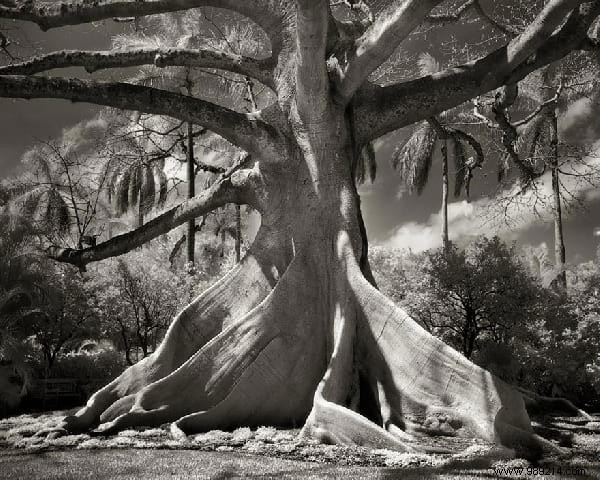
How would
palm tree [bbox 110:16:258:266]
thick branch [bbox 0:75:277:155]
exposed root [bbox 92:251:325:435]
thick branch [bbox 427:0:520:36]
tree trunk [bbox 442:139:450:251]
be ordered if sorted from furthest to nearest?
tree trunk [bbox 442:139:450:251], palm tree [bbox 110:16:258:266], thick branch [bbox 427:0:520:36], thick branch [bbox 0:75:277:155], exposed root [bbox 92:251:325:435]

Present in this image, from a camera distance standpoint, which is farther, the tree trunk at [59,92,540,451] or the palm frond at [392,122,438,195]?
the palm frond at [392,122,438,195]

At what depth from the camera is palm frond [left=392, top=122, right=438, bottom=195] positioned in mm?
26344

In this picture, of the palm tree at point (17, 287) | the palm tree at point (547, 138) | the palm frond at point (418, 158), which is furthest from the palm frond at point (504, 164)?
the palm tree at point (17, 287)

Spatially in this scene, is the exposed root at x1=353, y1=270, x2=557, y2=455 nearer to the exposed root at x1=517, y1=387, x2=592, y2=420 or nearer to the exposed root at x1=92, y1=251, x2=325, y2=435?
the exposed root at x1=92, y1=251, x2=325, y2=435

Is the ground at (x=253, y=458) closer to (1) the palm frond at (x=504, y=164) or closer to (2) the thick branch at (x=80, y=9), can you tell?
(2) the thick branch at (x=80, y=9)

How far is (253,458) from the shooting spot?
18.4 ft

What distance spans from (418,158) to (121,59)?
64.4 ft

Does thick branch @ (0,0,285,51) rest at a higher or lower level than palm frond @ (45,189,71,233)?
higher

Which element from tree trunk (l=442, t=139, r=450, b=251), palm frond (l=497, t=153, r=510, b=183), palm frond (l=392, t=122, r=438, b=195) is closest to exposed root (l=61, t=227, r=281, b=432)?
palm frond (l=497, t=153, r=510, b=183)

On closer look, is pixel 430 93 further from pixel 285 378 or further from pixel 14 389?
pixel 14 389

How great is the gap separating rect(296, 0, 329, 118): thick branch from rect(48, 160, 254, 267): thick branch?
1567 millimetres

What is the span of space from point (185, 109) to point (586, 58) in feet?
32.2

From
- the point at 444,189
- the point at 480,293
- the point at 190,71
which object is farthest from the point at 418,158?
the point at 480,293

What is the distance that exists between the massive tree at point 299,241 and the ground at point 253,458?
50 cm
